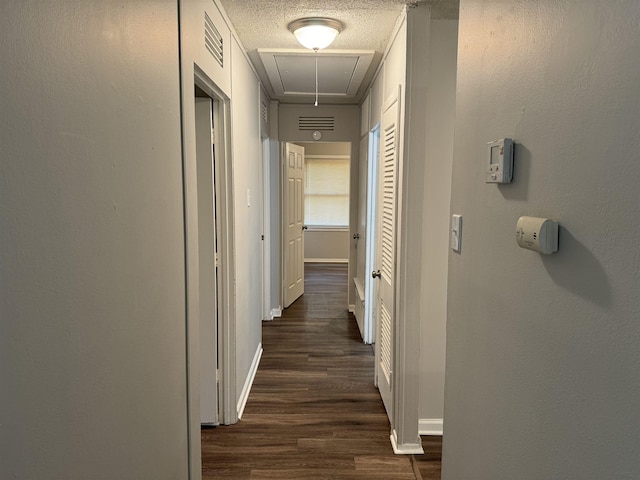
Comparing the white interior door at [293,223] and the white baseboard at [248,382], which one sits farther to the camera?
the white interior door at [293,223]

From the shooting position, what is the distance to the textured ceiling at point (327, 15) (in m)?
2.31

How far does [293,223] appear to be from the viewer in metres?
5.55

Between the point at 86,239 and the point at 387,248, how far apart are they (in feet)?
7.24

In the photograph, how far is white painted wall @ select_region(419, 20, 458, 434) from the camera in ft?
8.02

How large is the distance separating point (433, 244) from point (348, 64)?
5.33 feet

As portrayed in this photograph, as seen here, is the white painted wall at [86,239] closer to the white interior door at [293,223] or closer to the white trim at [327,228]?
the white interior door at [293,223]

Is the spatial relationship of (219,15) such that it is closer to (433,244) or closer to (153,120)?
(153,120)

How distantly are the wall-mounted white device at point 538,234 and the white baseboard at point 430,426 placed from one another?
81.3 inches

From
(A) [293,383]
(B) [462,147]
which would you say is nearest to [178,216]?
(B) [462,147]

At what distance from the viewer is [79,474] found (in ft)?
3.04

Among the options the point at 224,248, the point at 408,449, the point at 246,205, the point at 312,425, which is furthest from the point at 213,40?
the point at 408,449

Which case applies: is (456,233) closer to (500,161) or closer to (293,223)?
(500,161)

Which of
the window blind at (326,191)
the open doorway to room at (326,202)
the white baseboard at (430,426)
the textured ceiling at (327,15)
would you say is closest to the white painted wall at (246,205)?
the textured ceiling at (327,15)

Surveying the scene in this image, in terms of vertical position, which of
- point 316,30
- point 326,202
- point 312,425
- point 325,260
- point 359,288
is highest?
point 316,30
